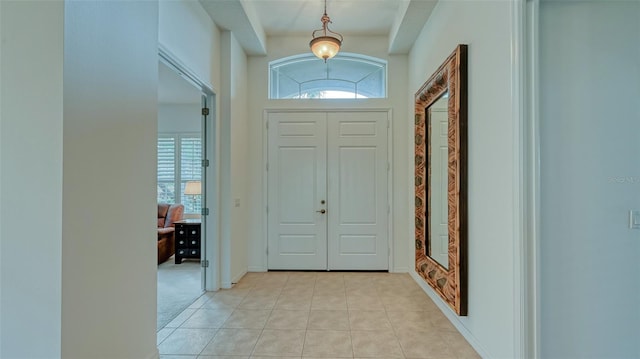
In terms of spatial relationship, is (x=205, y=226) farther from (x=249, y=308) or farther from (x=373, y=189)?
(x=373, y=189)

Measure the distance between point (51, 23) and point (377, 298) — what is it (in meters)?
3.40

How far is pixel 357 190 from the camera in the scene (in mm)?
4527

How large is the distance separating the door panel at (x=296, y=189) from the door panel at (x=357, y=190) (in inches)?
6.7

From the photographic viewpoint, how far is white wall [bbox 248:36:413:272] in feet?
14.7

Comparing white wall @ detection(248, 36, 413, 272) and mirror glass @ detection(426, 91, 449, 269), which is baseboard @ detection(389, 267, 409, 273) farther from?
mirror glass @ detection(426, 91, 449, 269)

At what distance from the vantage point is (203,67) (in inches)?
134

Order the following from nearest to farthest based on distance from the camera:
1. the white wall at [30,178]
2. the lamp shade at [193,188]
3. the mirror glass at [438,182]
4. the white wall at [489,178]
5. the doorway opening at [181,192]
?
the white wall at [30,178]
the white wall at [489,178]
the mirror glass at [438,182]
the doorway opening at [181,192]
the lamp shade at [193,188]

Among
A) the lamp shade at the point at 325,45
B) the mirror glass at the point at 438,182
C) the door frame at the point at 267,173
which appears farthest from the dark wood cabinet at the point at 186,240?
the mirror glass at the point at 438,182

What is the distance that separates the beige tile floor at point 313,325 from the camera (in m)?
2.33

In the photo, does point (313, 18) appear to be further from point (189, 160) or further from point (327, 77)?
point (189, 160)

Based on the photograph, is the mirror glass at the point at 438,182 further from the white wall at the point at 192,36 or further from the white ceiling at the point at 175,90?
the white ceiling at the point at 175,90

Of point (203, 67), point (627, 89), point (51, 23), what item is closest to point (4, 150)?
point (51, 23)

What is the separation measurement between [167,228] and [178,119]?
2394 mm

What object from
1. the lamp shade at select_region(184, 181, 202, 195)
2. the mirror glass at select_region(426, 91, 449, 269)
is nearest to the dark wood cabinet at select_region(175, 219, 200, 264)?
the lamp shade at select_region(184, 181, 202, 195)
